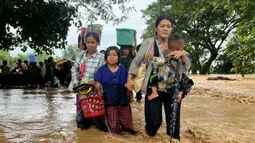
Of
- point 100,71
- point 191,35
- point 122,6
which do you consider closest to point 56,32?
point 122,6

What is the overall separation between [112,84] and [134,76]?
448 mm

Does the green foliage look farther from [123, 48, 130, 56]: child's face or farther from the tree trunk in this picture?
[123, 48, 130, 56]: child's face

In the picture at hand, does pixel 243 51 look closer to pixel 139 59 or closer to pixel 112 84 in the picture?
pixel 112 84

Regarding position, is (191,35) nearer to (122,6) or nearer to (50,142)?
(122,6)

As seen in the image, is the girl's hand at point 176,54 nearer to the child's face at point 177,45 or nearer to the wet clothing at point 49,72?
the child's face at point 177,45

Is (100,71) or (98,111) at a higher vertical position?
(100,71)

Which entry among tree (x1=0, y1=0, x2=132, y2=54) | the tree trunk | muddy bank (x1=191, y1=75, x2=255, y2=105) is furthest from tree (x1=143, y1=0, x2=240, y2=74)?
tree (x1=0, y1=0, x2=132, y2=54)

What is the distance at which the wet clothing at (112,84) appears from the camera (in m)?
4.23

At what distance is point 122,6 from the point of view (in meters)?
9.09

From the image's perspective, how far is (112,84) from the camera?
4.22 m

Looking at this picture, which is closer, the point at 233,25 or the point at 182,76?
the point at 182,76

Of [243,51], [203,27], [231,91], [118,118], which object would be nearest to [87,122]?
[118,118]

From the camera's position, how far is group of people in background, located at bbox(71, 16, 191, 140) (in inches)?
145

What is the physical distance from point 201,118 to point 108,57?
2714mm
